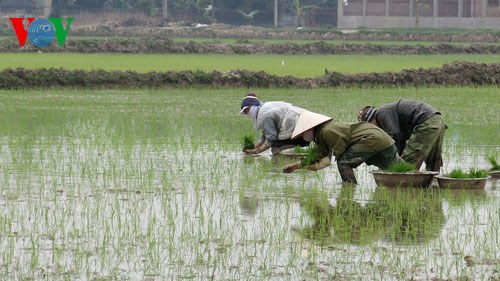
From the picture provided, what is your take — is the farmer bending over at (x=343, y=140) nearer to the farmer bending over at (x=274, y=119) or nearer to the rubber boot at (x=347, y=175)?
the rubber boot at (x=347, y=175)

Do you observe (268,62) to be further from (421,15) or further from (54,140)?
(421,15)

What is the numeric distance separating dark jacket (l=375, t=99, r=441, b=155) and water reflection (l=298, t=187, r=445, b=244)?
0.70 meters

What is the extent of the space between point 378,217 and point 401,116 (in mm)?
2154

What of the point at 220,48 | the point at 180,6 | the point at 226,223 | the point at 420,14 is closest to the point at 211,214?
the point at 226,223

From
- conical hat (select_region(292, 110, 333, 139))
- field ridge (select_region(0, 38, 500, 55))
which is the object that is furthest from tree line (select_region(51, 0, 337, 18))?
conical hat (select_region(292, 110, 333, 139))

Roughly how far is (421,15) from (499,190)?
48.3m

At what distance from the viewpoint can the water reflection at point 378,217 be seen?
7.54m

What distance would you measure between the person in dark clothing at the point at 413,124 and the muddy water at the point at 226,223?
0.53 metres

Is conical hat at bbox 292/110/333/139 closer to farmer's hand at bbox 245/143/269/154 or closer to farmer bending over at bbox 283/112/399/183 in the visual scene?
farmer bending over at bbox 283/112/399/183

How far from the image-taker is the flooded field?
21.6 ft

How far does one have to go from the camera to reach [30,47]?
3478 cm

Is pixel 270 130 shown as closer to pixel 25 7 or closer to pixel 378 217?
pixel 378 217

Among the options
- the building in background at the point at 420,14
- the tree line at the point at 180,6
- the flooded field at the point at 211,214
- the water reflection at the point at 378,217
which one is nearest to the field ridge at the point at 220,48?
the building in background at the point at 420,14

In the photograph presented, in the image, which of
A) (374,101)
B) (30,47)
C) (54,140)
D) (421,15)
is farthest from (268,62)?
(421,15)
